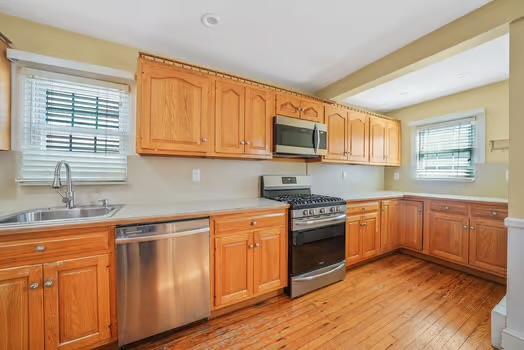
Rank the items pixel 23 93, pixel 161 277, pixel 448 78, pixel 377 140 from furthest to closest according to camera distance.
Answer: pixel 377 140
pixel 448 78
pixel 23 93
pixel 161 277

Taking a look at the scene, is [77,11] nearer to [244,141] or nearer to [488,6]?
[244,141]

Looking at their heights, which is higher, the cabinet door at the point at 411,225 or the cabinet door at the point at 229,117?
the cabinet door at the point at 229,117

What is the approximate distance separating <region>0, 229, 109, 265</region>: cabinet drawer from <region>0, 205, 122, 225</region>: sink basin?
0.17 metres

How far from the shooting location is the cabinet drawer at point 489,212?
233 cm

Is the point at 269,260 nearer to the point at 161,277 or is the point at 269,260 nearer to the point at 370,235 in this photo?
the point at 161,277

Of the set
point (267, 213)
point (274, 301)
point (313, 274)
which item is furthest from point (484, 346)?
point (267, 213)

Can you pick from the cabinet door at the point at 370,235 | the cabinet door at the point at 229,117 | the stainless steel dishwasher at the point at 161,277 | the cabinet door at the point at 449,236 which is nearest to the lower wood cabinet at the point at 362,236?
the cabinet door at the point at 370,235

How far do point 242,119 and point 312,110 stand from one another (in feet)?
3.22

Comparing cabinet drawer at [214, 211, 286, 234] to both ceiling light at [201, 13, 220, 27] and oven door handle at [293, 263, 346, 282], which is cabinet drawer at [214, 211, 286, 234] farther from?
ceiling light at [201, 13, 220, 27]

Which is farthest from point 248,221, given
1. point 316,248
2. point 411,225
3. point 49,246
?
point 411,225

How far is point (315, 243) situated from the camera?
2.28m

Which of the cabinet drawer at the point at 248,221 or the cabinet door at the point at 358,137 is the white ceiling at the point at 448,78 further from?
the cabinet drawer at the point at 248,221

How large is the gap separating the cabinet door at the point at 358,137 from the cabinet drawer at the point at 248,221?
163 cm

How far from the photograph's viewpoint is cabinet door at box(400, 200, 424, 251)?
9.98ft
